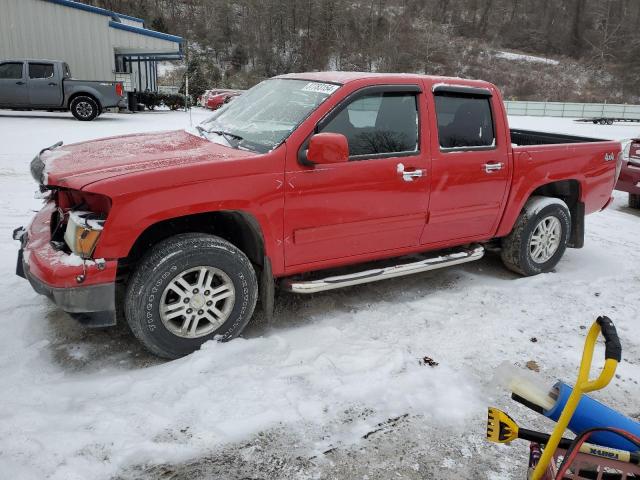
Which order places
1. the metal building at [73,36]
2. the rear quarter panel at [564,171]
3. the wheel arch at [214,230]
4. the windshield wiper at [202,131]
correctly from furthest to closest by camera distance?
the metal building at [73,36] < the rear quarter panel at [564,171] < the windshield wiper at [202,131] < the wheel arch at [214,230]

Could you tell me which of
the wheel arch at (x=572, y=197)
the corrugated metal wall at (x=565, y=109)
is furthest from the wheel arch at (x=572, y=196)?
the corrugated metal wall at (x=565, y=109)

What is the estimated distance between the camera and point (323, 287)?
12.0 ft

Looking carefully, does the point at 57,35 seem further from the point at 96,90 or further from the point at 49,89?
the point at 96,90

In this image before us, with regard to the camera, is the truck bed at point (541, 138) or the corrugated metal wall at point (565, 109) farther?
the corrugated metal wall at point (565, 109)

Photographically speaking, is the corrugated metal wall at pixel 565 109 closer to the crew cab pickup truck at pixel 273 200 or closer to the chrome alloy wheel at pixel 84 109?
the chrome alloy wheel at pixel 84 109

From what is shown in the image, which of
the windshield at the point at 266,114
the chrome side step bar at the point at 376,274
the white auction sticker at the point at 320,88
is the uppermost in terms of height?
the white auction sticker at the point at 320,88

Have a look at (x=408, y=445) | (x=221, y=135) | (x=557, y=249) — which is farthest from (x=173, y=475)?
(x=557, y=249)

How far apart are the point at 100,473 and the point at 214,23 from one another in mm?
61261

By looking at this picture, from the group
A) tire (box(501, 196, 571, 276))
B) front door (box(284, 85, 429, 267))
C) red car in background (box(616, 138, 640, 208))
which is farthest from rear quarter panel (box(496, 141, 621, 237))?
red car in background (box(616, 138, 640, 208))

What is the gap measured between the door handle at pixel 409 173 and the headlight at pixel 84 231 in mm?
2078

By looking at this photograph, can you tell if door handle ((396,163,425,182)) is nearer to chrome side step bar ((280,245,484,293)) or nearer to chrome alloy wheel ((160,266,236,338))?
chrome side step bar ((280,245,484,293))

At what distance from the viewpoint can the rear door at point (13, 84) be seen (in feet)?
49.8

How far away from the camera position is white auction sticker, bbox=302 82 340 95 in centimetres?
373

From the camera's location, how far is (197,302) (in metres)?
3.29
